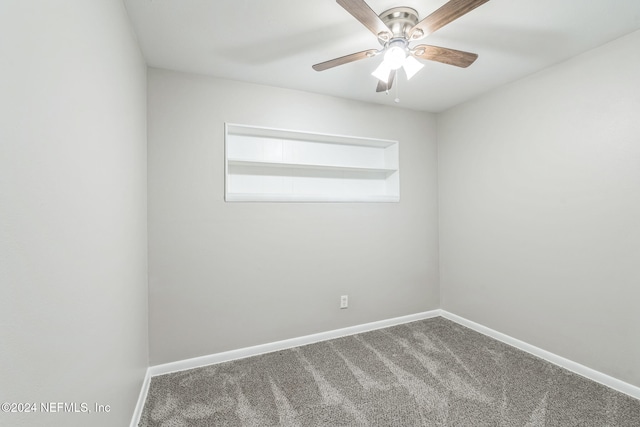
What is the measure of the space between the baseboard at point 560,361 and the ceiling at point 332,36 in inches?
93.7

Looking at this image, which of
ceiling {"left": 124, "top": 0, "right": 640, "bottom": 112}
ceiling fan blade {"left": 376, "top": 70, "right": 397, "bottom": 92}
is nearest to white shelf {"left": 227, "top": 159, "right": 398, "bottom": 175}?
ceiling {"left": 124, "top": 0, "right": 640, "bottom": 112}

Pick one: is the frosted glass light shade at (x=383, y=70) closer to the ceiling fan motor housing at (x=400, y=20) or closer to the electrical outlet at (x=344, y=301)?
the ceiling fan motor housing at (x=400, y=20)

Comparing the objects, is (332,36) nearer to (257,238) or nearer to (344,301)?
(257,238)

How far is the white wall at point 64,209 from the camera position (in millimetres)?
595

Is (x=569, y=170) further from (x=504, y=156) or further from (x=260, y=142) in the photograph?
(x=260, y=142)

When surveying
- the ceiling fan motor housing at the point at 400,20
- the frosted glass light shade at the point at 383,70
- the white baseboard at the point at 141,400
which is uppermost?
the ceiling fan motor housing at the point at 400,20

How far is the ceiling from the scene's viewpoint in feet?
5.17

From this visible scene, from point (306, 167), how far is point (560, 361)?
2.72 m

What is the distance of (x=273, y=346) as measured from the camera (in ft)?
8.27

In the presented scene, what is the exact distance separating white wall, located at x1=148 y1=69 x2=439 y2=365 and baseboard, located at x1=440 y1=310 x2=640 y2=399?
620 mm

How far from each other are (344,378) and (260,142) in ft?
7.09

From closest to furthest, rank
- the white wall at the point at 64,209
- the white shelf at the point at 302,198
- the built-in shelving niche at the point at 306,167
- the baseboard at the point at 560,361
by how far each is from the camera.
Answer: the white wall at the point at 64,209, the baseboard at the point at 560,361, the white shelf at the point at 302,198, the built-in shelving niche at the point at 306,167

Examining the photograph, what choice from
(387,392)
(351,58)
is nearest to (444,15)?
(351,58)

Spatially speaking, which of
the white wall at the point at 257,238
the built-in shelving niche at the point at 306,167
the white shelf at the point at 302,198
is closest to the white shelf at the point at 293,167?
the built-in shelving niche at the point at 306,167
